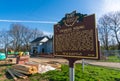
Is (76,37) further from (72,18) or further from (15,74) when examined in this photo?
(15,74)

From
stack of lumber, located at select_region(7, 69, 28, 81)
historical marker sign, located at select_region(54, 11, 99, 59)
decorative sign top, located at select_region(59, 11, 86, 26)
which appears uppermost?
decorative sign top, located at select_region(59, 11, 86, 26)

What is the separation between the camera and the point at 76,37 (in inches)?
289

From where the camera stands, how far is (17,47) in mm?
73438

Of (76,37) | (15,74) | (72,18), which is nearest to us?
(76,37)

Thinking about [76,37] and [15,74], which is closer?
[76,37]

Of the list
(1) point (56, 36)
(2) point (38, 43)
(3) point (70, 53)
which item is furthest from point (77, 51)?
(2) point (38, 43)

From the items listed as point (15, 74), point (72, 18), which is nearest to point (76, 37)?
point (72, 18)

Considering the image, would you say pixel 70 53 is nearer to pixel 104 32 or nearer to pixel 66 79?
pixel 66 79

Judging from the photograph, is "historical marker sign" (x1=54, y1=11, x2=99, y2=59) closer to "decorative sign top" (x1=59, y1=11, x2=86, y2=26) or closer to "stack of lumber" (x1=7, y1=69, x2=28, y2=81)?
"decorative sign top" (x1=59, y1=11, x2=86, y2=26)

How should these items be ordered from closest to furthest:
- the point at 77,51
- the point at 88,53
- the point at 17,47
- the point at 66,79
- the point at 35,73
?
the point at 88,53 → the point at 77,51 → the point at 66,79 → the point at 35,73 → the point at 17,47

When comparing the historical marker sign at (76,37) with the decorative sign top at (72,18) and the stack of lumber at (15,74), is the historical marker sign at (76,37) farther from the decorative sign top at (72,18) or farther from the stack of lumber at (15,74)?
the stack of lumber at (15,74)

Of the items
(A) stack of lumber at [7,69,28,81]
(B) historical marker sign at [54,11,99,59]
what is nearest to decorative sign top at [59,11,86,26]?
(B) historical marker sign at [54,11,99,59]

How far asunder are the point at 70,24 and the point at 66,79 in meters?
4.36

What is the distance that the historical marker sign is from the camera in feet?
21.8
